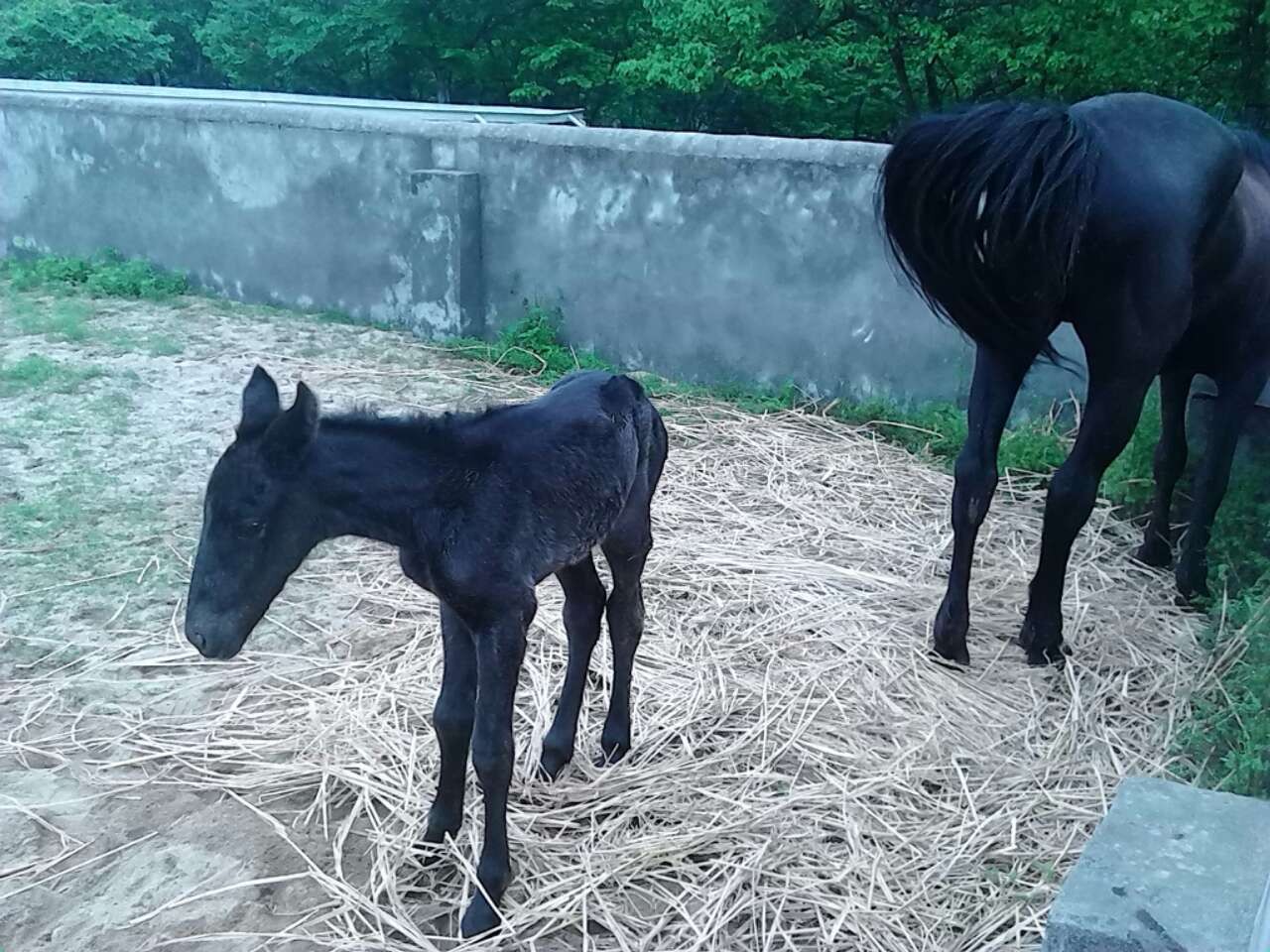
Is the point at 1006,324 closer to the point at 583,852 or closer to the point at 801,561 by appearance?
the point at 801,561

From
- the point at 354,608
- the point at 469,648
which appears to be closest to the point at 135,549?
the point at 354,608

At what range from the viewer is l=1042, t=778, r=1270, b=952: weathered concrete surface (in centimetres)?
198

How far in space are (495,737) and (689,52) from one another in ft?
43.8

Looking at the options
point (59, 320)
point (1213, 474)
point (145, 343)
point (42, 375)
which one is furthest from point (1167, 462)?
point (59, 320)

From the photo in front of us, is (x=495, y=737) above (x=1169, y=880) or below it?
below

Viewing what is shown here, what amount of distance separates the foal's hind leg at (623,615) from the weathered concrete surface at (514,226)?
12.2 ft

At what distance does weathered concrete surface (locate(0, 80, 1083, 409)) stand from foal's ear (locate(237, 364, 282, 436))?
4.60 metres

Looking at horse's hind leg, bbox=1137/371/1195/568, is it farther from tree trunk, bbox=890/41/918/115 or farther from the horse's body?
tree trunk, bbox=890/41/918/115

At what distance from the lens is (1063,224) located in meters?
3.53

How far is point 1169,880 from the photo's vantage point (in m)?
2.09

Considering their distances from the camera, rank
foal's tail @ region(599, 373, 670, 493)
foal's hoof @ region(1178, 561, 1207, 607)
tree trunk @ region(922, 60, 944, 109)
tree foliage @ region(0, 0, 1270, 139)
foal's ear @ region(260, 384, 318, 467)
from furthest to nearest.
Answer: tree trunk @ region(922, 60, 944, 109) → tree foliage @ region(0, 0, 1270, 139) → foal's hoof @ region(1178, 561, 1207, 607) → foal's tail @ region(599, 373, 670, 493) → foal's ear @ region(260, 384, 318, 467)

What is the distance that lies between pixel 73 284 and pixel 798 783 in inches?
322

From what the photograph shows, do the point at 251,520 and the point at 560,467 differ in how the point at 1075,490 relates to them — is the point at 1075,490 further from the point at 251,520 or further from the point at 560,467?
the point at 251,520

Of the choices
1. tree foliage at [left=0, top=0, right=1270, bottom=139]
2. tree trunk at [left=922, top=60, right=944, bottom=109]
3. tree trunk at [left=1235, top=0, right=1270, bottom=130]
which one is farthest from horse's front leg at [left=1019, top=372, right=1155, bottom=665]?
tree trunk at [left=922, top=60, right=944, bottom=109]
